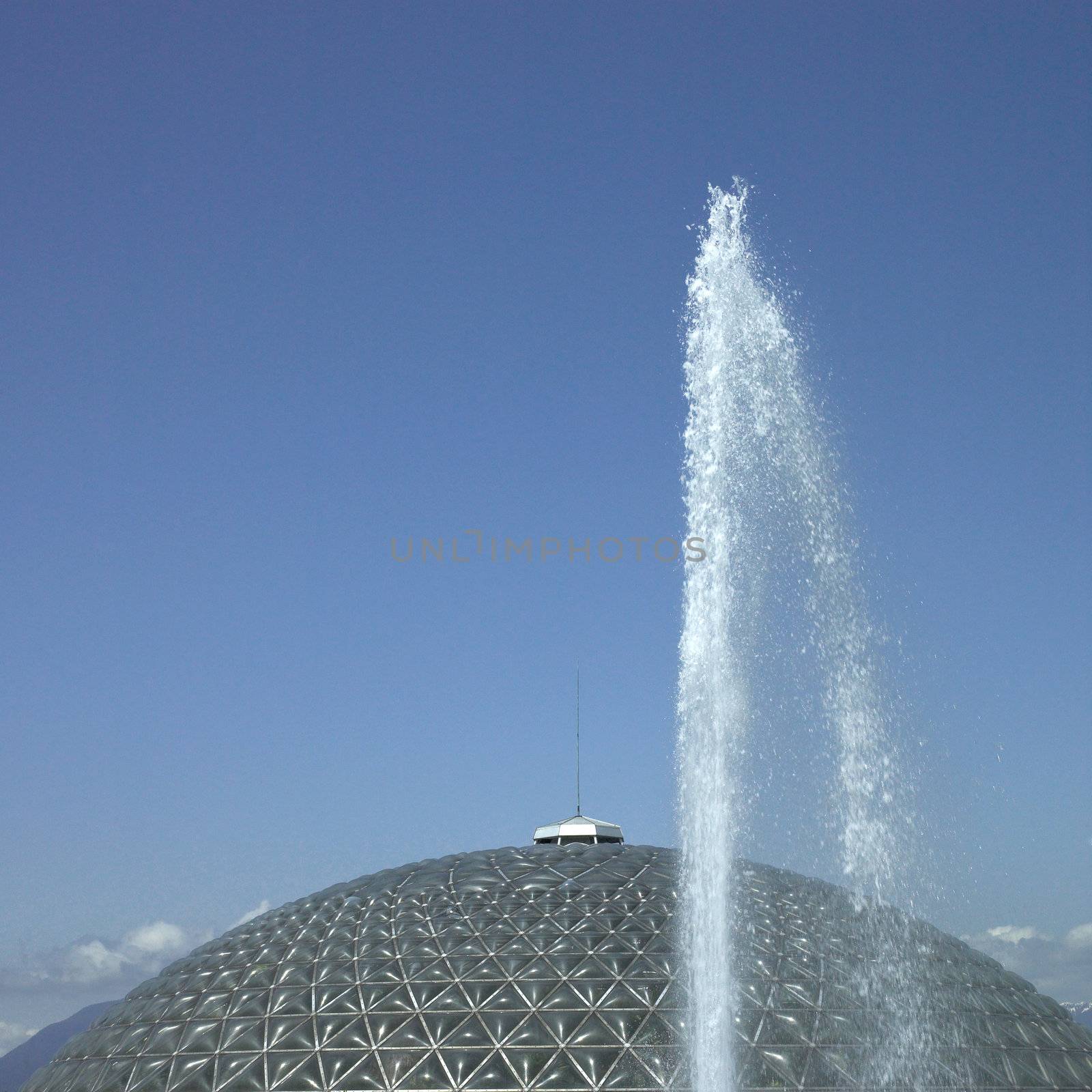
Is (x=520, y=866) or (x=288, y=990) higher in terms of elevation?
(x=520, y=866)

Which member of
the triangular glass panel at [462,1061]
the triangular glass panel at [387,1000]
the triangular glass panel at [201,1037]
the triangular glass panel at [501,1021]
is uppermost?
the triangular glass panel at [387,1000]

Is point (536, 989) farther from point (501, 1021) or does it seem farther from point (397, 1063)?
point (397, 1063)

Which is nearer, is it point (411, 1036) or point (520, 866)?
point (411, 1036)

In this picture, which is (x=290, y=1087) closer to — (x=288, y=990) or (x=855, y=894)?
(x=288, y=990)

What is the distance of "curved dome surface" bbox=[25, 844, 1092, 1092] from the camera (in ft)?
89.8

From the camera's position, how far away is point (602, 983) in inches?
1171

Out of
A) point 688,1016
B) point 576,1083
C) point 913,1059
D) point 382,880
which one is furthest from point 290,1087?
point 913,1059

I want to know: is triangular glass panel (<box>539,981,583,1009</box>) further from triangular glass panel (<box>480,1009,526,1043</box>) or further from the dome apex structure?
the dome apex structure

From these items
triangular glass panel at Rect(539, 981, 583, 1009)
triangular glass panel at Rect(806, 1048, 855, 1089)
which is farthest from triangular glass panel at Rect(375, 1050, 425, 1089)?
triangular glass panel at Rect(806, 1048, 855, 1089)

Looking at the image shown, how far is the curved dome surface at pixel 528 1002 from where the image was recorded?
89.8ft

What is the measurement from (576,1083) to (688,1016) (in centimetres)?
338

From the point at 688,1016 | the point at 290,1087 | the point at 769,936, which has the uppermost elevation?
the point at 769,936

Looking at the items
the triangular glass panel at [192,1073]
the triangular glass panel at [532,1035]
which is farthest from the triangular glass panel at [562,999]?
the triangular glass panel at [192,1073]

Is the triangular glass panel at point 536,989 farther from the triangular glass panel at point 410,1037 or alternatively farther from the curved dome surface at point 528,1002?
the triangular glass panel at point 410,1037
